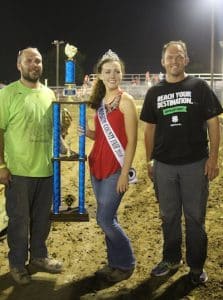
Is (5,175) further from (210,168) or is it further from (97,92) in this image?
(210,168)

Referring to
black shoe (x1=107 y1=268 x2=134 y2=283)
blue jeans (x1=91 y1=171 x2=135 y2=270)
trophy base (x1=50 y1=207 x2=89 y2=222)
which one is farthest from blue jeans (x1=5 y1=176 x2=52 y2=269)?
black shoe (x1=107 y1=268 x2=134 y2=283)

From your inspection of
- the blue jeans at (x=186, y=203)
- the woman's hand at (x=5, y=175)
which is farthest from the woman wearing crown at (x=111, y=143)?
the woman's hand at (x=5, y=175)

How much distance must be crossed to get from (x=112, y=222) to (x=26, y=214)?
0.83 m

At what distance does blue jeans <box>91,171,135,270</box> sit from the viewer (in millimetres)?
4406

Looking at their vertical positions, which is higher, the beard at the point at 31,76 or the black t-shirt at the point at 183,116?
the beard at the point at 31,76

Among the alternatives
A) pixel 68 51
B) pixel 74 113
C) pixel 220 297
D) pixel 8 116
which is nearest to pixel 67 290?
pixel 220 297

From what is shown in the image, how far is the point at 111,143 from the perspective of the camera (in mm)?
4359

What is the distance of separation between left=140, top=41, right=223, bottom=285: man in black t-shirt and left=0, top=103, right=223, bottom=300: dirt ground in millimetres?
255

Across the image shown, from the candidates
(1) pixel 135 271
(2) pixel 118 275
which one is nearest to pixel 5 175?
(2) pixel 118 275

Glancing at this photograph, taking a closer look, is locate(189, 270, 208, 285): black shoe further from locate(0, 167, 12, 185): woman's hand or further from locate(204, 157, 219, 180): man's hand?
locate(0, 167, 12, 185): woman's hand

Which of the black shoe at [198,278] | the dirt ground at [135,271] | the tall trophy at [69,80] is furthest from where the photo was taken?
the tall trophy at [69,80]

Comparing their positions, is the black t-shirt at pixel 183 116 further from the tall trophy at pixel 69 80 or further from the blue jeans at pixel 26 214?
the blue jeans at pixel 26 214

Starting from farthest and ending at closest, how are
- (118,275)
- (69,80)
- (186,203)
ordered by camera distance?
1. (69,80)
2. (118,275)
3. (186,203)

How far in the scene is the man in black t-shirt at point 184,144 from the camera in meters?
4.28
